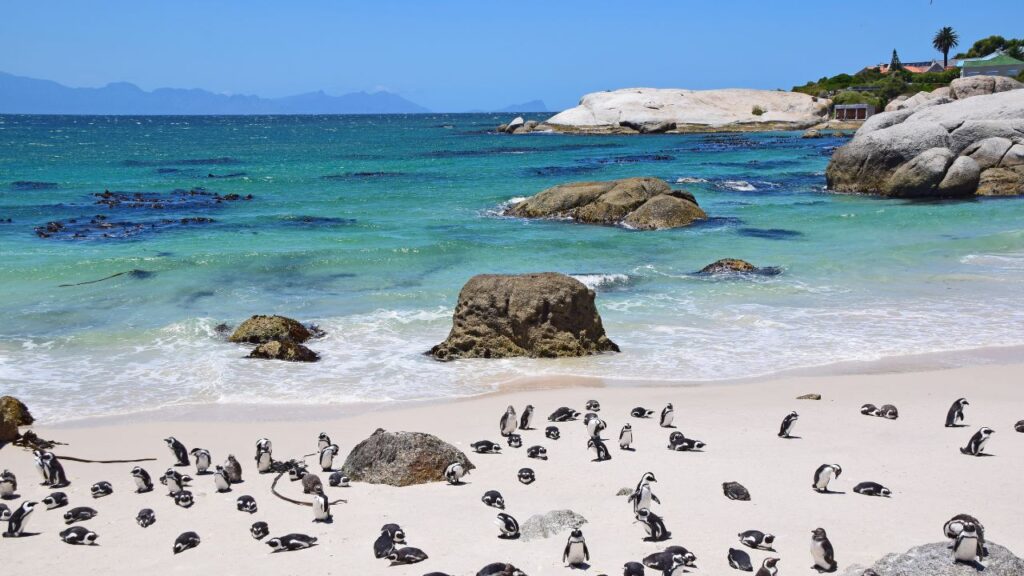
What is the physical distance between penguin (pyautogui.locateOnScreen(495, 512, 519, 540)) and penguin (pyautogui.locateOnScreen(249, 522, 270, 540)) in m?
1.97

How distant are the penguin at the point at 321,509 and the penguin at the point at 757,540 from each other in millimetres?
3549

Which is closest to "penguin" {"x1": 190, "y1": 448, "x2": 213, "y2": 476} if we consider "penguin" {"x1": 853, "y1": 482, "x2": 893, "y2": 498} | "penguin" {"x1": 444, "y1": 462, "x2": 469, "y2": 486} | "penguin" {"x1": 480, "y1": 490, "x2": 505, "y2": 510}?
"penguin" {"x1": 444, "y1": 462, "x2": 469, "y2": 486}

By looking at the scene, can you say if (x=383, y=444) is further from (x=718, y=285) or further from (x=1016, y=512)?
(x=718, y=285)

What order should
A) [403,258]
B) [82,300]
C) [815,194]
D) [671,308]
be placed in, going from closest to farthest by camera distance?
[671,308] < [82,300] < [403,258] < [815,194]

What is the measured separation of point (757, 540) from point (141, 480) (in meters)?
5.89

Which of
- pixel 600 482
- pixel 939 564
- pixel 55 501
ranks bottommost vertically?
pixel 600 482

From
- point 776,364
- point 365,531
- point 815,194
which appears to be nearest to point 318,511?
point 365,531

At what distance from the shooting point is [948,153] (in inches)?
1352

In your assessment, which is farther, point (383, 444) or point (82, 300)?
point (82, 300)

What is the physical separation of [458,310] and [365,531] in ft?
23.5

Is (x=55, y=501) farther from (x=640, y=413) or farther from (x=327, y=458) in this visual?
(x=640, y=413)

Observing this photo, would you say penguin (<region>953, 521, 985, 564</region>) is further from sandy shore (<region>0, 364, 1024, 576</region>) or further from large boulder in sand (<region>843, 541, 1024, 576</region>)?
sandy shore (<region>0, 364, 1024, 576</region>)

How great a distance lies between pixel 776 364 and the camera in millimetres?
14148

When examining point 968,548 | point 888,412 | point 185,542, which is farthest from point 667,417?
point 185,542
